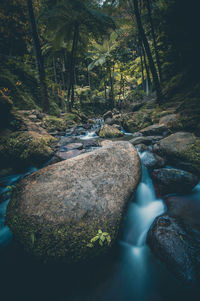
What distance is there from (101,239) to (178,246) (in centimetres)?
98

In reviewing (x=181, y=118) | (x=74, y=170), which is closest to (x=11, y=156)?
(x=74, y=170)

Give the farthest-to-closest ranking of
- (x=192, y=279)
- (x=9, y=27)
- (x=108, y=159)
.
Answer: (x=9, y=27) < (x=108, y=159) < (x=192, y=279)

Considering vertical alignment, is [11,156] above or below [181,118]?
below

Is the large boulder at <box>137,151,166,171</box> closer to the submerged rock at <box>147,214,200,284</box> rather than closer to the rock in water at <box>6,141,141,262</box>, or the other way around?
the rock in water at <box>6,141,141,262</box>

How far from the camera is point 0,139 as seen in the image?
3496 mm

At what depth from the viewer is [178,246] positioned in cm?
166

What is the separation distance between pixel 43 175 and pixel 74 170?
0.55m

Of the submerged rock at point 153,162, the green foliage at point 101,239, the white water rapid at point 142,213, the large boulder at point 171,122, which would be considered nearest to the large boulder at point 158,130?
the large boulder at point 171,122

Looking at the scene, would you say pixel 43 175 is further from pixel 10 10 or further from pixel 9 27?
pixel 10 10

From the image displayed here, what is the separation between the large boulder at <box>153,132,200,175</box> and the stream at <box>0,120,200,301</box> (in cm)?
210

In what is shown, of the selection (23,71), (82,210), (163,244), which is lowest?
(163,244)

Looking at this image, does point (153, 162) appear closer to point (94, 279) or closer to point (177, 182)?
point (177, 182)

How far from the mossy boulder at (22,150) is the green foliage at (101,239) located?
276 centimetres

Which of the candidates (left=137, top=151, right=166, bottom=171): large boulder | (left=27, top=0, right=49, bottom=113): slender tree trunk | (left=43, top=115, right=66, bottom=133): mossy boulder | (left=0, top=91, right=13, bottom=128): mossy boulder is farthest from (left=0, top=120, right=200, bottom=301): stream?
(left=27, top=0, right=49, bottom=113): slender tree trunk
